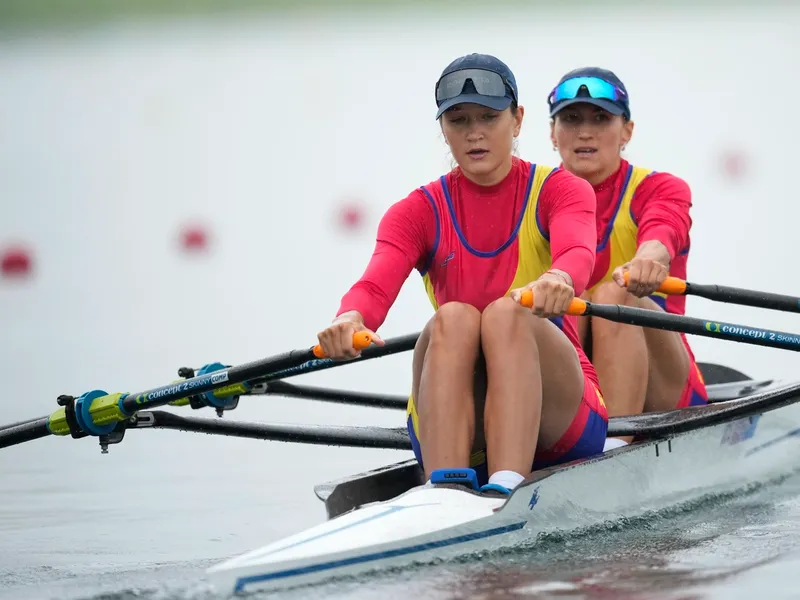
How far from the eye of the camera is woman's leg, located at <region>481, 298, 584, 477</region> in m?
3.13

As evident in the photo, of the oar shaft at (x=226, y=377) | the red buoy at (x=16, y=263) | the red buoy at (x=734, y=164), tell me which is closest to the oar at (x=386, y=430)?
the oar shaft at (x=226, y=377)

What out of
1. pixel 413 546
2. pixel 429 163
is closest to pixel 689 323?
pixel 413 546

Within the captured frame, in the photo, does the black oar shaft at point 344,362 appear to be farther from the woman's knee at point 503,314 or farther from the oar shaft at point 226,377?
the woman's knee at point 503,314

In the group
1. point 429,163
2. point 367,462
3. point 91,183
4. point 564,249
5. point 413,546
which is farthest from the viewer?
point 91,183

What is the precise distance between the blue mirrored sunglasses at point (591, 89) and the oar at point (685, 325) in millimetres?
1003

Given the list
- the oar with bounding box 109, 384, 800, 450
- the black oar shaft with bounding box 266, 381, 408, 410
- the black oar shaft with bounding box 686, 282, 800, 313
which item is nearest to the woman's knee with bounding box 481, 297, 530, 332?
the oar with bounding box 109, 384, 800, 450

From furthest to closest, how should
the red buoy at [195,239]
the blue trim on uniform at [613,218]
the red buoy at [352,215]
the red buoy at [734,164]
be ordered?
the red buoy at [195,239], the red buoy at [352,215], the red buoy at [734,164], the blue trim on uniform at [613,218]

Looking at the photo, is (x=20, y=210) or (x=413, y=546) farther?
(x=20, y=210)

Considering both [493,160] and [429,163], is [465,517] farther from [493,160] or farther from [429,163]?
[429,163]

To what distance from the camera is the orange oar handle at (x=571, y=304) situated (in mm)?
3066

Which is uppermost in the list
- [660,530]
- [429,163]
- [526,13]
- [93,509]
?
[526,13]

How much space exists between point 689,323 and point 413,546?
1416 mm

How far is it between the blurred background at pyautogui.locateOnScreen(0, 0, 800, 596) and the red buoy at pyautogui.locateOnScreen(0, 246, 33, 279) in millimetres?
24

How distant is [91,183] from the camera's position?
13.8 meters
